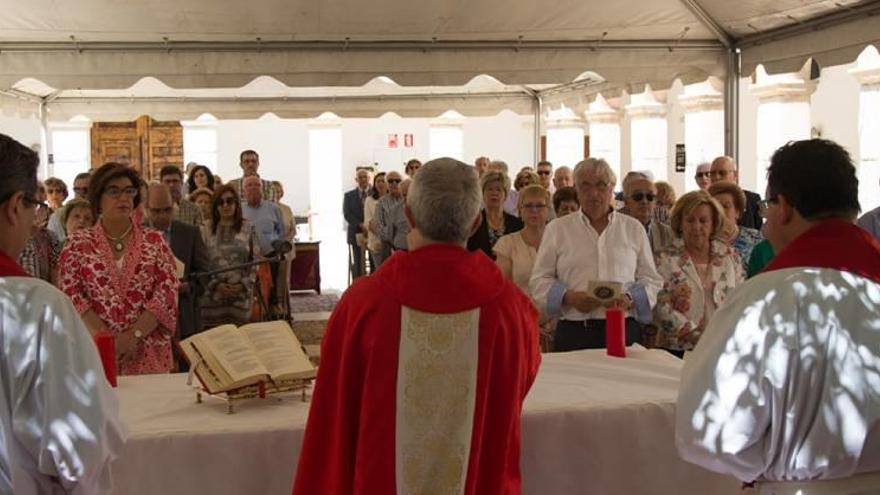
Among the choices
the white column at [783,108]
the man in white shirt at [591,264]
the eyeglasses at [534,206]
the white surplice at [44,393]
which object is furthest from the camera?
the white column at [783,108]

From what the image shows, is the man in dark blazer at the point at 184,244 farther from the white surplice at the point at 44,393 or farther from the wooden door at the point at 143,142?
the wooden door at the point at 143,142

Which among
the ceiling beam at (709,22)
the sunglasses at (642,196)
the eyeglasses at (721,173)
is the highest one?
the ceiling beam at (709,22)

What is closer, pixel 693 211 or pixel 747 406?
pixel 747 406

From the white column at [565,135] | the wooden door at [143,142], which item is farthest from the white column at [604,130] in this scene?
the wooden door at [143,142]

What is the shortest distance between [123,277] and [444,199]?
7.33 feet

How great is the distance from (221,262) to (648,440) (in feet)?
14.7

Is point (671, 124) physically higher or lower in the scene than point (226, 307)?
higher

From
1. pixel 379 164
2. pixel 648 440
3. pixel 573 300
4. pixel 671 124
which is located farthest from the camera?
pixel 379 164

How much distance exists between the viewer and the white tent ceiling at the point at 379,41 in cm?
898

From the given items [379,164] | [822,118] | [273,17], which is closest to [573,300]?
[273,17]

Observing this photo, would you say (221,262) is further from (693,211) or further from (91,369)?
(91,369)

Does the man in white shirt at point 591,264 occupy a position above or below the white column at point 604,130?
below

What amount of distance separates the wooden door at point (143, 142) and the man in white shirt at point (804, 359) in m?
25.2

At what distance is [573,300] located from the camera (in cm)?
486
